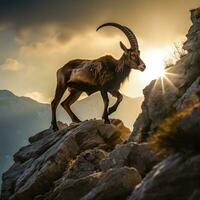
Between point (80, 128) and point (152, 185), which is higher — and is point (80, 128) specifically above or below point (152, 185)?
above

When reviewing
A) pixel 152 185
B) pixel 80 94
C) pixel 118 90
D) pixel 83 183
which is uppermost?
pixel 80 94

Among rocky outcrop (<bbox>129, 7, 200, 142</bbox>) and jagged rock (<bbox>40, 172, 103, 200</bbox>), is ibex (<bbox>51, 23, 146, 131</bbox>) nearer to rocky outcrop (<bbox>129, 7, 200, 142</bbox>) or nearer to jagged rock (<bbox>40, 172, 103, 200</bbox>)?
rocky outcrop (<bbox>129, 7, 200, 142</bbox>)

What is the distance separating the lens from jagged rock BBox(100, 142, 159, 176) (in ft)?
44.7

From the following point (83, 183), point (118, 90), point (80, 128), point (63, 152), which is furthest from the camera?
point (118, 90)

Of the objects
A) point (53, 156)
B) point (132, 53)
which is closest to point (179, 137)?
point (53, 156)

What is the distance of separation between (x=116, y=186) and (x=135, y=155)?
3.27 m

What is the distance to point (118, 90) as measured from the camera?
2389cm

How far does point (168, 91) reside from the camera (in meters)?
17.6

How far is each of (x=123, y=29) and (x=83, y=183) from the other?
38.5ft

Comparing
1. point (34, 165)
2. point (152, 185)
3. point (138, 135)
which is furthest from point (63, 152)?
point (152, 185)

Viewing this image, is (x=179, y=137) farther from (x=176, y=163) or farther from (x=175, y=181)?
(x=175, y=181)

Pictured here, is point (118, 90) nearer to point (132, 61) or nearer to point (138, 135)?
point (132, 61)

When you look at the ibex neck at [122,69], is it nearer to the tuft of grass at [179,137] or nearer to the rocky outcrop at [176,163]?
the rocky outcrop at [176,163]

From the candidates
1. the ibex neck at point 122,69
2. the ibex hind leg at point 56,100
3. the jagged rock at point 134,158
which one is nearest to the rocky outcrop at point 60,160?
the jagged rock at point 134,158
